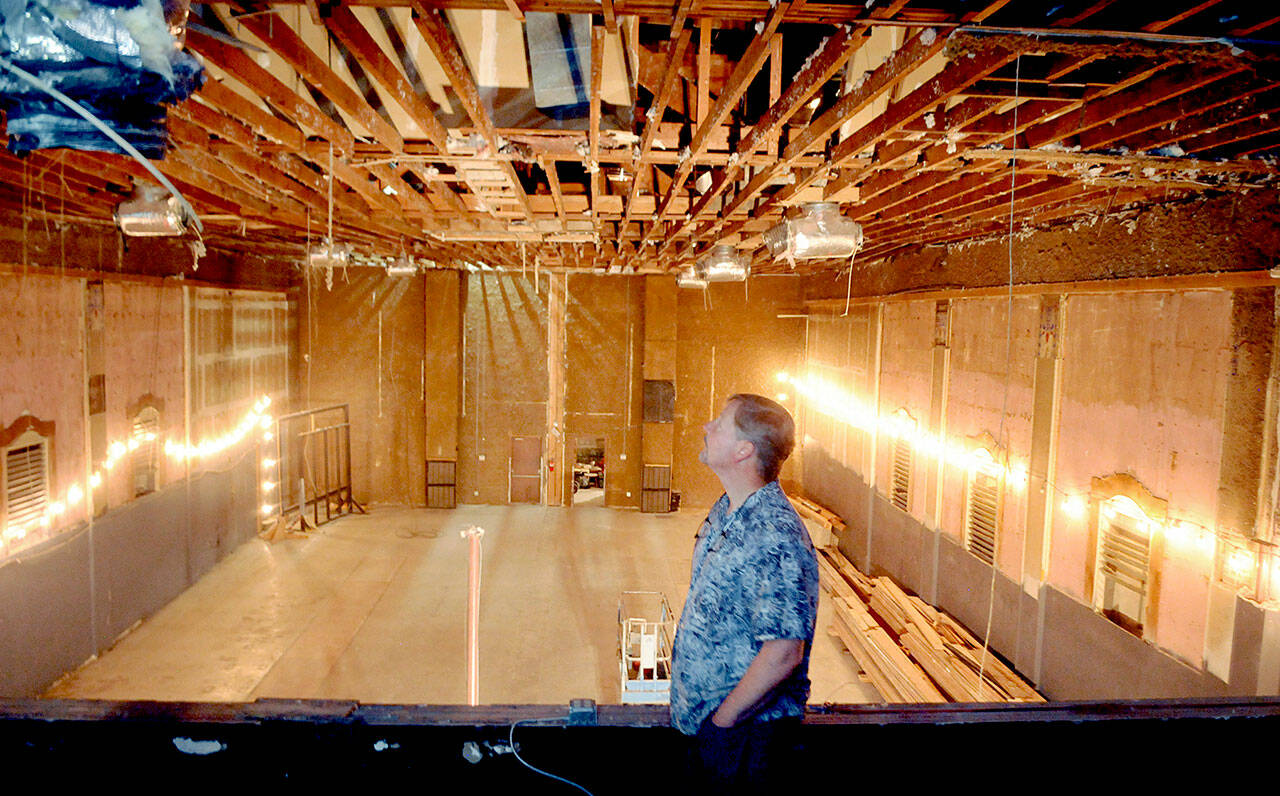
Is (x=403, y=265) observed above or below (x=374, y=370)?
above

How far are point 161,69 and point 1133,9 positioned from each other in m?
2.50

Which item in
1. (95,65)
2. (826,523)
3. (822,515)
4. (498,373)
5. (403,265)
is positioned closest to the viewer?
(95,65)

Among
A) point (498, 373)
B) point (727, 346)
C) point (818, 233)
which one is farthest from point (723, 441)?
point (498, 373)

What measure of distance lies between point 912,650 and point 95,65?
6610mm

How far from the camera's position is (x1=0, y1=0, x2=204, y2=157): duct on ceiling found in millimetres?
1229

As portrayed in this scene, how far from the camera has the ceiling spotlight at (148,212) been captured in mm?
4156

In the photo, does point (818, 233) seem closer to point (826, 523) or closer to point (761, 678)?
point (761, 678)

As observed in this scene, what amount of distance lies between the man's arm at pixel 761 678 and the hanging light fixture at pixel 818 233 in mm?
2957

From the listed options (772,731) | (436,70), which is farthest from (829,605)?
(436,70)

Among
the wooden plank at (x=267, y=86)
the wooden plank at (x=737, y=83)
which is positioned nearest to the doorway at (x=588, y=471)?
the wooden plank at (x=737, y=83)

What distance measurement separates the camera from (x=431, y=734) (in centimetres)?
165

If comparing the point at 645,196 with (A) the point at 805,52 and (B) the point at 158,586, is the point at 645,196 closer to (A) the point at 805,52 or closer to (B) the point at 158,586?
(A) the point at 805,52

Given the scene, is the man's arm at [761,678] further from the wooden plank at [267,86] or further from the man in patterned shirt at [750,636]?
the wooden plank at [267,86]

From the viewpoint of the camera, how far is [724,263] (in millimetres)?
5758
